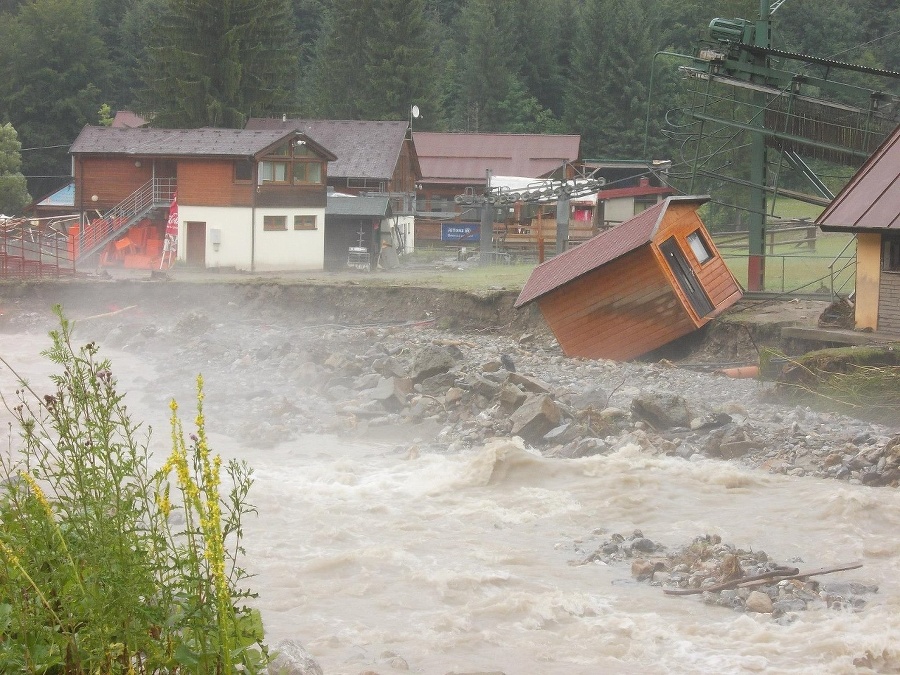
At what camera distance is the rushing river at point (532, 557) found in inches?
377

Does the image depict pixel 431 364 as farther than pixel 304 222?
No

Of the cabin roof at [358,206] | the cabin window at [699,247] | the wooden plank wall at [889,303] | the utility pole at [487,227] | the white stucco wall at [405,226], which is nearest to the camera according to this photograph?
the wooden plank wall at [889,303]

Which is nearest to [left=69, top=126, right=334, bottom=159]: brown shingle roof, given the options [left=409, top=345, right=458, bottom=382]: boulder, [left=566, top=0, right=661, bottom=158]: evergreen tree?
[left=409, top=345, right=458, bottom=382]: boulder

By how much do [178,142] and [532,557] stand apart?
35.0m

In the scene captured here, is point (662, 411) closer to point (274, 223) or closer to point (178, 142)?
point (274, 223)

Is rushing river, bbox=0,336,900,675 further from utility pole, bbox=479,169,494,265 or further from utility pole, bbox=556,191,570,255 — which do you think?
utility pole, bbox=479,169,494,265

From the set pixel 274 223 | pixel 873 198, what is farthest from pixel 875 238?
pixel 274 223

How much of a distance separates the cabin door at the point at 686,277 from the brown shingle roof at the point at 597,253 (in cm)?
63

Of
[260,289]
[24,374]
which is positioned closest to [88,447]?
[24,374]

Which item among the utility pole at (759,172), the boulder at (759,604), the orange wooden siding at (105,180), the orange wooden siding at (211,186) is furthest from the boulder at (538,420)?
the orange wooden siding at (105,180)

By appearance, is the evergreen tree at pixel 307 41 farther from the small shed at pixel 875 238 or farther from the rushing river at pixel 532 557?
the rushing river at pixel 532 557

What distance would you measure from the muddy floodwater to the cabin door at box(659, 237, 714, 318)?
316 inches

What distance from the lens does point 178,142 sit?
4347 cm

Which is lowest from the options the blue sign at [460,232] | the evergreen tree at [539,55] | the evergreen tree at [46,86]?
the blue sign at [460,232]
